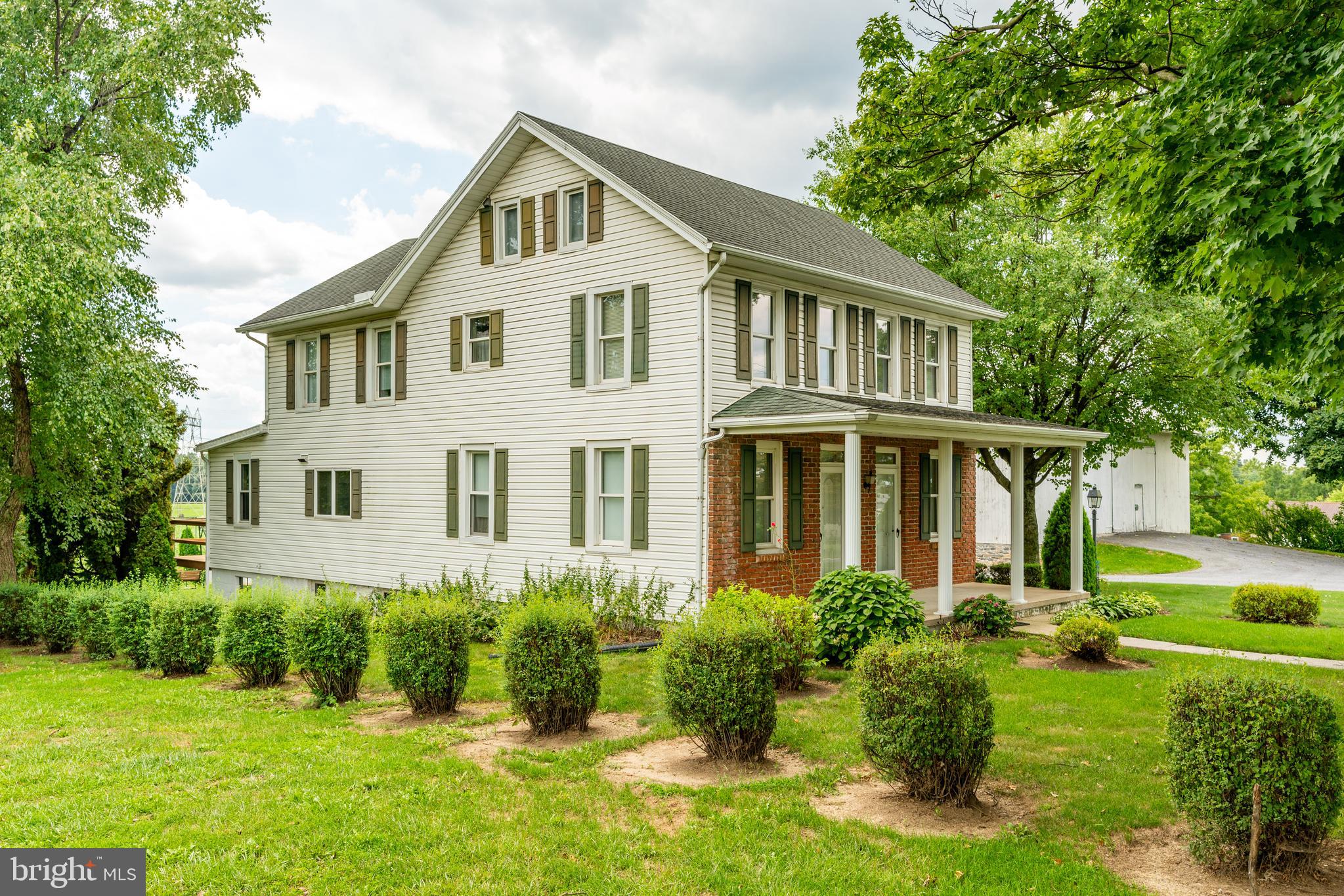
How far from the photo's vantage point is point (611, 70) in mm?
15094

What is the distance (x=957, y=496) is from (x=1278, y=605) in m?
5.91

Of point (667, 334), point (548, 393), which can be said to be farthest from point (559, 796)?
point (548, 393)

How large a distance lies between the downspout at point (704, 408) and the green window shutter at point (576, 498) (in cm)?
246

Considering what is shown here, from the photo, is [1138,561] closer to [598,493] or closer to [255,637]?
[598,493]

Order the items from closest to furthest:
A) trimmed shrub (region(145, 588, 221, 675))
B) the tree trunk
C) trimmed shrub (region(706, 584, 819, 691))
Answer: trimmed shrub (region(706, 584, 819, 691)) → trimmed shrub (region(145, 588, 221, 675)) → the tree trunk

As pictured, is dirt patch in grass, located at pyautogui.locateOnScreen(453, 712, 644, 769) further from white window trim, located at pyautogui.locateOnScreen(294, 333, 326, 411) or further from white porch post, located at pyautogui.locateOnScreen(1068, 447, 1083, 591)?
white window trim, located at pyautogui.locateOnScreen(294, 333, 326, 411)

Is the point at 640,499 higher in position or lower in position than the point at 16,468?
lower

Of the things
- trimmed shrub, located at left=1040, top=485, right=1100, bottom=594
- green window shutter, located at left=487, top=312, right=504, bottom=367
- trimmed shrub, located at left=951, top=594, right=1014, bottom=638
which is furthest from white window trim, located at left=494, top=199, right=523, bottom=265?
trimmed shrub, located at left=1040, top=485, right=1100, bottom=594

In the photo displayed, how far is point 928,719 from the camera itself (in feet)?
19.1

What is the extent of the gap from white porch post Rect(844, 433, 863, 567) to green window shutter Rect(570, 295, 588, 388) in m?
4.99

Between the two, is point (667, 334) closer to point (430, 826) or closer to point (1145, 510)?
point (430, 826)

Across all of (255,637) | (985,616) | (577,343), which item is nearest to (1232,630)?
(985,616)

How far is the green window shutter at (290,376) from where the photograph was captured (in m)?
21.0

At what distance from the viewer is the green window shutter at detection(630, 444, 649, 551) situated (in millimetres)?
14242
